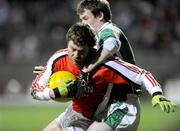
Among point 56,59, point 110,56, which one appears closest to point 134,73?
point 110,56

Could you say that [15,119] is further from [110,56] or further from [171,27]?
[110,56]

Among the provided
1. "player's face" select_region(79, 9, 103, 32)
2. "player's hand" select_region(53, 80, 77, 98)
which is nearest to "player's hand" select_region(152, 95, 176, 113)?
"player's hand" select_region(53, 80, 77, 98)

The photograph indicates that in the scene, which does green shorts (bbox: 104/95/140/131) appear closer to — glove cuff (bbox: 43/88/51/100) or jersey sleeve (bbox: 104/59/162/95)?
jersey sleeve (bbox: 104/59/162/95)

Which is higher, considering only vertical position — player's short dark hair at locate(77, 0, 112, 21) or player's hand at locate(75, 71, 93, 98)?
player's short dark hair at locate(77, 0, 112, 21)

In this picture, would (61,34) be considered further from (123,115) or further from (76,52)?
(76,52)

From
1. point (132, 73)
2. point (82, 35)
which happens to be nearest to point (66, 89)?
point (82, 35)

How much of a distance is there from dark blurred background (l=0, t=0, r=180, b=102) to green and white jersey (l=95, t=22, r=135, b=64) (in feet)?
31.6

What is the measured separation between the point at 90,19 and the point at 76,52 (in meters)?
0.72

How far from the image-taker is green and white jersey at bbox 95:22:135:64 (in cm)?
729

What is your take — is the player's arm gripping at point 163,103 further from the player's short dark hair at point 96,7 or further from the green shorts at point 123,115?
the player's short dark hair at point 96,7

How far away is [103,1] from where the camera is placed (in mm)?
7688

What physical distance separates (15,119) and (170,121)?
306cm

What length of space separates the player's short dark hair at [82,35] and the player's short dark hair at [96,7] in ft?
1.52

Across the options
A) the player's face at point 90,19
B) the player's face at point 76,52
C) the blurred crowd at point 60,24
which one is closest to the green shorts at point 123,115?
the player's face at point 76,52
